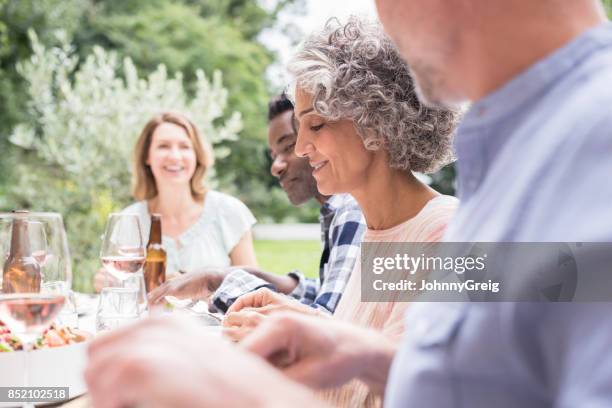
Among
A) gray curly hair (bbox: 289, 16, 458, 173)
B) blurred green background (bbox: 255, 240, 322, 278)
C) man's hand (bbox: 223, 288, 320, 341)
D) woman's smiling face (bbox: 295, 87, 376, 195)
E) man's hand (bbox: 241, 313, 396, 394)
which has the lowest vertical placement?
blurred green background (bbox: 255, 240, 322, 278)

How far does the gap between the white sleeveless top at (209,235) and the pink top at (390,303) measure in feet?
6.01

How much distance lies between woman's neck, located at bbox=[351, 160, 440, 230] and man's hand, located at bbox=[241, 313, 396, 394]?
0.77 meters

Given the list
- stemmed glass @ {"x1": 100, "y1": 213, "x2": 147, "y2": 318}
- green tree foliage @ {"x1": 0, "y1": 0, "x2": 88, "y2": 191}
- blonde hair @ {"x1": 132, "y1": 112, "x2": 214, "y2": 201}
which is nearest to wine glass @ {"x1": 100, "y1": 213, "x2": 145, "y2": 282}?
stemmed glass @ {"x1": 100, "y1": 213, "x2": 147, "y2": 318}

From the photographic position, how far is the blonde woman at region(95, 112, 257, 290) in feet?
10.9

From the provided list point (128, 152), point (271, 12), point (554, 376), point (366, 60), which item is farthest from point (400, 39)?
point (271, 12)

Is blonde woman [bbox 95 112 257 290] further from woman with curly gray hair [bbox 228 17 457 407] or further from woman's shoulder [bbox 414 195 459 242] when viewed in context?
woman's shoulder [bbox 414 195 459 242]

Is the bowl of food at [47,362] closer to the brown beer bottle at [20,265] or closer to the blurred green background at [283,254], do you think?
the brown beer bottle at [20,265]

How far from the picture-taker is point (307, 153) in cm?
156

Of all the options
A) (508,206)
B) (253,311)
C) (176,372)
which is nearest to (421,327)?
(508,206)

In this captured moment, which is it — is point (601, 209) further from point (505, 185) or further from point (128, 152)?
point (128, 152)

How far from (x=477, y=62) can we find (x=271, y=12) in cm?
1370

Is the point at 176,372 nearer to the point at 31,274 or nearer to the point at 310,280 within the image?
the point at 31,274

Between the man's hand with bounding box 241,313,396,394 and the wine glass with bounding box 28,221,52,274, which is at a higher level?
the wine glass with bounding box 28,221,52,274

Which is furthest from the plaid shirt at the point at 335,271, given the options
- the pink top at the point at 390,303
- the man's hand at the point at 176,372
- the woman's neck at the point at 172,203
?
the woman's neck at the point at 172,203
